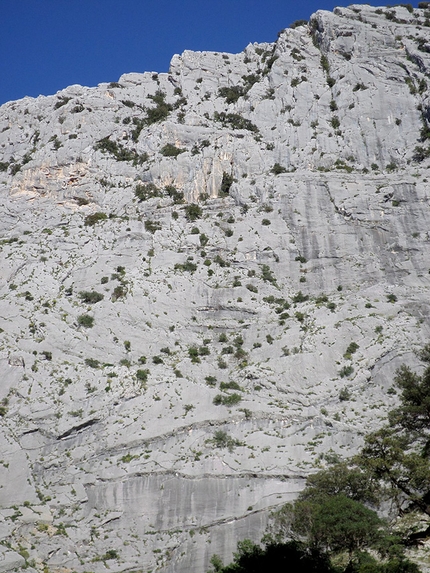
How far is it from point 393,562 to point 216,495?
459 inches

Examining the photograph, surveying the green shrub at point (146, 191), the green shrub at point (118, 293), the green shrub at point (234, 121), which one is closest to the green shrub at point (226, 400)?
the green shrub at point (118, 293)

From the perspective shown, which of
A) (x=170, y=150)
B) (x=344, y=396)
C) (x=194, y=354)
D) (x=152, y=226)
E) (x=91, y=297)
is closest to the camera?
(x=344, y=396)

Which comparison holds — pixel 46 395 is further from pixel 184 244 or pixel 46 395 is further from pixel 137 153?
pixel 137 153

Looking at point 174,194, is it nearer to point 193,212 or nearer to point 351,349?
point 193,212

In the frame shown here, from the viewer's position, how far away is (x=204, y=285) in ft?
149

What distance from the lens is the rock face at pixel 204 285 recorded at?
31328mm

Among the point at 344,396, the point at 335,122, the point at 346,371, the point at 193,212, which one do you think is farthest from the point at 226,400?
the point at 335,122

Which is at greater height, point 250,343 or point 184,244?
point 184,244

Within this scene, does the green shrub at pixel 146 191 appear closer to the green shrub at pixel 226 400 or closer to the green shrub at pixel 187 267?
the green shrub at pixel 187 267

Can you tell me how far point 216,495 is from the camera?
101 feet

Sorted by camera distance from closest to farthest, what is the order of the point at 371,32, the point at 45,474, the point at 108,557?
the point at 108,557, the point at 45,474, the point at 371,32

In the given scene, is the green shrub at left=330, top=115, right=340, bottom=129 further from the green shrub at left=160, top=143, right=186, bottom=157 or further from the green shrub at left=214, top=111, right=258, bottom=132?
the green shrub at left=160, top=143, right=186, bottom=157

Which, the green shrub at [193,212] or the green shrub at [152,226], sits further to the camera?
the green shrub at [193,212]

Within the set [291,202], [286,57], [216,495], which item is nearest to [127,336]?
[216,495]
